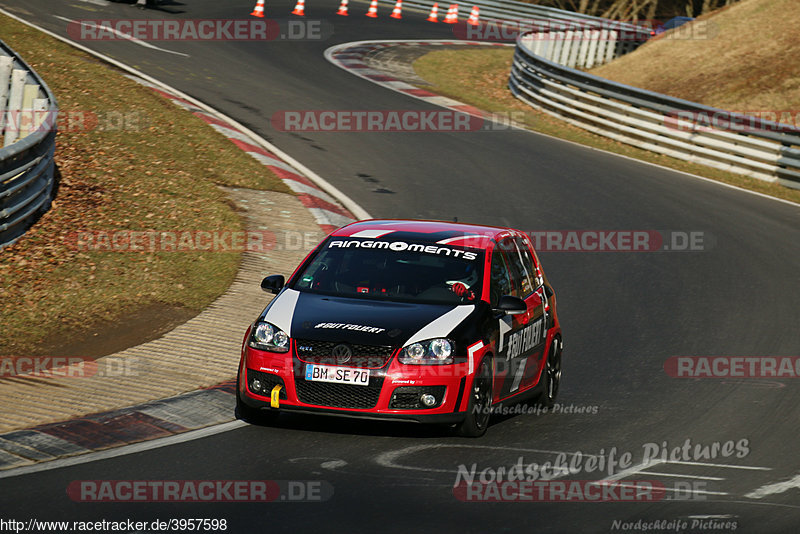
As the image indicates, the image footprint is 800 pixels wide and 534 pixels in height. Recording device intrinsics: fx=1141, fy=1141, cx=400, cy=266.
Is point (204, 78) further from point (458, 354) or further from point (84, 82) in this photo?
point (458, 354)

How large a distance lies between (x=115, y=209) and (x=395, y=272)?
6.77m

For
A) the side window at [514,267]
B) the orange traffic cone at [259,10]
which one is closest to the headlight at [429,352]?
the side window at [514,267]

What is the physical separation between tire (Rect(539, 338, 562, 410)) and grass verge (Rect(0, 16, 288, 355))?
13.3 feet

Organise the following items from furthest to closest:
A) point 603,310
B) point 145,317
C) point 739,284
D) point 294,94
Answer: point 294,94 → point 739,284 → point 603,310 → point 145,317

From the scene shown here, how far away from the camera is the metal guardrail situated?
1297cm

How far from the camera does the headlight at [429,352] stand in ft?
27.2

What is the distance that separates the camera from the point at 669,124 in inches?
952

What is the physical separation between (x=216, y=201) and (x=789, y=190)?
11.7 meters

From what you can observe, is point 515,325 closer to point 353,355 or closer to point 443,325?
point 443,325

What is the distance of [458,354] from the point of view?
8.40 m

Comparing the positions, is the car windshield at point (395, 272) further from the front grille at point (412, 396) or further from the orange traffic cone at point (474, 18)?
the orange traffic cone at point (474, 18)

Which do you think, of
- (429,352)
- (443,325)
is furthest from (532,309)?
(429,352)

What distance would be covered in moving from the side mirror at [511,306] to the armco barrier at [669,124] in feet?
48.3

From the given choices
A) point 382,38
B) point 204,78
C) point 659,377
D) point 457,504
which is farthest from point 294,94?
point 457,504
